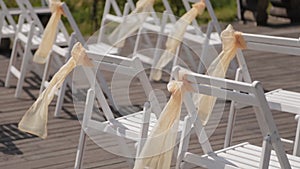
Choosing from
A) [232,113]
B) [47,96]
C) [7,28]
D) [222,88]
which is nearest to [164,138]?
[222,88]

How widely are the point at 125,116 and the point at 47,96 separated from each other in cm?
45

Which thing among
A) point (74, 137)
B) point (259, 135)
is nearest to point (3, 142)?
point (74, 137)

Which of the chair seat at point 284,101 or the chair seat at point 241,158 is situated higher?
the chair seat at point 284,101

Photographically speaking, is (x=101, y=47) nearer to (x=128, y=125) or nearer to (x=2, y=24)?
(x=2, y=24)

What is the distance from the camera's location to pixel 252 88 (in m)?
2.99

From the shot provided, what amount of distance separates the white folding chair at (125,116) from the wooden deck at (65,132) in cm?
56

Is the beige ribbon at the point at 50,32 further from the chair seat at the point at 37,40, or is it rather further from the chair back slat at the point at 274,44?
the chair back slat at the point at 274,44

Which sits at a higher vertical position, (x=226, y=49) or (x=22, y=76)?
(x=226, y=49)

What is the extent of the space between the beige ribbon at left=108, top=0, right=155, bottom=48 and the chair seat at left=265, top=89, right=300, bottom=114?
98 cm

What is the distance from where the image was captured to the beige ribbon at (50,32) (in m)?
5.12

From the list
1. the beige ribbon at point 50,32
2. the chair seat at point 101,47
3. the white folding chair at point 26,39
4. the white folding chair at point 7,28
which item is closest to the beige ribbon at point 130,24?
the chair seat at point 101,47

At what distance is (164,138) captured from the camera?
130 inches

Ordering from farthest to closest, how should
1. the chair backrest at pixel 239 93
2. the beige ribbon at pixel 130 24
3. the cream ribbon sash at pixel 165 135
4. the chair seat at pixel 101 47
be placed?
the chair seat at pixel 101 47 → the beige ribbon at pixel 130 24 → the cream ribbon sash at pixel 165 135 → the chair backrest at pixel 239 93

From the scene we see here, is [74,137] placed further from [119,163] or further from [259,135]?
[259,135]
